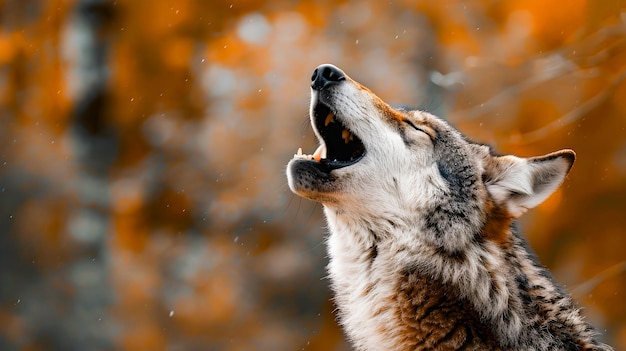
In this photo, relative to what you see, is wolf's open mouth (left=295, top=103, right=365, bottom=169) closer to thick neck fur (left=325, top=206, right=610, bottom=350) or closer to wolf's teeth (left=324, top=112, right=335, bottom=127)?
wolf's teeth (left=324, top=112, right=335, bottom=127)

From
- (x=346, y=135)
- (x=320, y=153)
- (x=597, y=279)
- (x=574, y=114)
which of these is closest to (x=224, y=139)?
(x=574, y=114)

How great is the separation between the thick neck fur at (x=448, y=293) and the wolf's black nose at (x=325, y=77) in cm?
64

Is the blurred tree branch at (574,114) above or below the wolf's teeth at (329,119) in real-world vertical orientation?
above

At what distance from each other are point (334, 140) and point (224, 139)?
4698 millimetres

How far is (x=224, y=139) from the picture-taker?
340 inches

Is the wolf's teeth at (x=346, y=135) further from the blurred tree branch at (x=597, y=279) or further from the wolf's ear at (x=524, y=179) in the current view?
the blurred tree branch at (x=597, y=279)

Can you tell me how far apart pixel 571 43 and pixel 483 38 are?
3.22 ft

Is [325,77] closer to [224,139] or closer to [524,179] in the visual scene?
[524,179]

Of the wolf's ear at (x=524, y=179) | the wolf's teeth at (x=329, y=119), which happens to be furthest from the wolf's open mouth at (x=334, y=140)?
the wolf's ear at (x=524, y=179)

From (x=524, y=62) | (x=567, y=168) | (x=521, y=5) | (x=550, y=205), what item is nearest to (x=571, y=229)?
(x=550, y=205)

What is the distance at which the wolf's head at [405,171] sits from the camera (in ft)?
12.1

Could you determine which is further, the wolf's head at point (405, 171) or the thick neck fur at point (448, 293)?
the wolf's head at point (405, 171)

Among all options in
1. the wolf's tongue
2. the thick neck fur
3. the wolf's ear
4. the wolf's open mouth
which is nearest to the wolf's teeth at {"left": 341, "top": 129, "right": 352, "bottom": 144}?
the wolf's open mouth

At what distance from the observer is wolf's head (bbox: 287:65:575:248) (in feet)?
12.1
